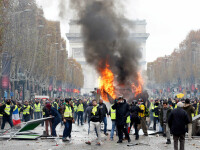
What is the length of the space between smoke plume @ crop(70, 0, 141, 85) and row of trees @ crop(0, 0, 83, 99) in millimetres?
4588

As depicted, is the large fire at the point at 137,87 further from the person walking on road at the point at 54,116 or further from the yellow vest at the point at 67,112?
the yellow vest at the point at 67,112

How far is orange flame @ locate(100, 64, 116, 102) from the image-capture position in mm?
30391

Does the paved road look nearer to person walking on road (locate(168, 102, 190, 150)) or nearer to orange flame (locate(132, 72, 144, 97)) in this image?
person walking on road (locate(168, 102, 190, 150))

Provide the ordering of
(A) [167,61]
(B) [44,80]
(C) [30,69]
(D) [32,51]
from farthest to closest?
1. (A) [167,61]
2. (B) [44,80]
3. (C) [30,69]
4. (D) [32,51]

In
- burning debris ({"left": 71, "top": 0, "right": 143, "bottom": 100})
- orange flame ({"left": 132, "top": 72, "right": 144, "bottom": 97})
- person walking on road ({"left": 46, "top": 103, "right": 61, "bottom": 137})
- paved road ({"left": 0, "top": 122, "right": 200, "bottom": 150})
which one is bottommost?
paved road ({"left": 0, "top": 122, "right": 200, "bottom": 150})

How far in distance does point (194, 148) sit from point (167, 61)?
90236 millimetres

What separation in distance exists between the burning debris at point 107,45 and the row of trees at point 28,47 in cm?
469

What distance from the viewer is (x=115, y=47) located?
34188 mm

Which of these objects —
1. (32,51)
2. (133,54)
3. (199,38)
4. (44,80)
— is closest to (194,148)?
(133,54)

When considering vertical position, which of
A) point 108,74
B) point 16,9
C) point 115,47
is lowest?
point 108,74

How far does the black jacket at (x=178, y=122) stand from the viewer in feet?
36.0

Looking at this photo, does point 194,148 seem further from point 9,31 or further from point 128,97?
point 9,31

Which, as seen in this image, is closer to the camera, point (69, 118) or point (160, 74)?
point (69, 118)

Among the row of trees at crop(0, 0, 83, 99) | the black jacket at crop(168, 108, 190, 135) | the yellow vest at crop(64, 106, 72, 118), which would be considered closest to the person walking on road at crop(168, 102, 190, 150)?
the black jacket at crop(168, 108, 190, 135)
